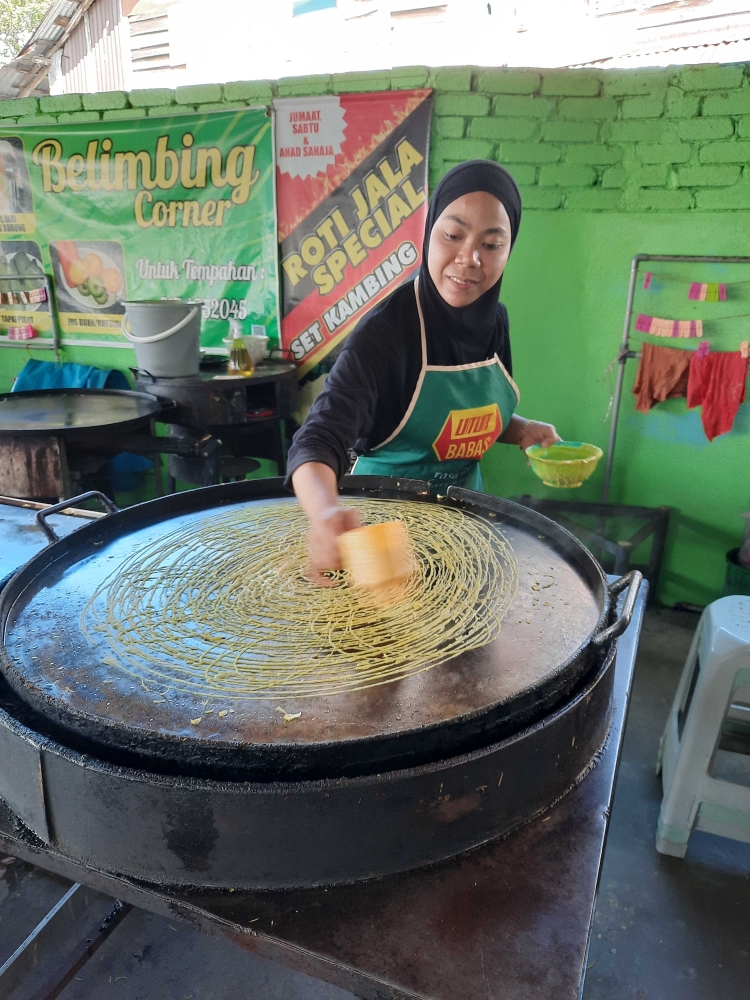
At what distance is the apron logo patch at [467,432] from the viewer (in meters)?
1.92

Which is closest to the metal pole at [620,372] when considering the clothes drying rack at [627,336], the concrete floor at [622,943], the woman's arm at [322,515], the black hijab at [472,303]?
the clothes drying rack at [627,336]

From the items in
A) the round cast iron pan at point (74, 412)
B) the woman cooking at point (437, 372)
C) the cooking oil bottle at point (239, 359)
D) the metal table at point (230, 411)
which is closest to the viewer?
the woman cooking at point (437, 372)

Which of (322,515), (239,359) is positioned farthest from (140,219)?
(322,515)

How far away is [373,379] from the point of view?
165cm

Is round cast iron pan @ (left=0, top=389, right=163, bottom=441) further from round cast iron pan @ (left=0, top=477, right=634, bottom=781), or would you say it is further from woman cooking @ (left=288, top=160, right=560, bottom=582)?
round cast iron pan @ (left=0, top=477, right=634, bottom=781)

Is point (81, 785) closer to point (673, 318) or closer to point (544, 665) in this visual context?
point (544, 665)

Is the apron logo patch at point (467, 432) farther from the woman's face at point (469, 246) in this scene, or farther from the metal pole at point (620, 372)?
the metal pole at point (620, 372)

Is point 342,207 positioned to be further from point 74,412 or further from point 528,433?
point 528,433

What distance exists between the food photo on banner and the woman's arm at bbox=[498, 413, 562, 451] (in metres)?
1.91

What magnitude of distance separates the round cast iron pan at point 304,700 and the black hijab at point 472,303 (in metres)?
0.82

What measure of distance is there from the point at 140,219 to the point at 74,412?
182 centimetres

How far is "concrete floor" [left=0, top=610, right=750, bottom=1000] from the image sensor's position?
169 cm

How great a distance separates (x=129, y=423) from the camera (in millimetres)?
3020

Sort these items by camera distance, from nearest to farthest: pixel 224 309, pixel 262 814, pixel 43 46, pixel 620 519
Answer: pixel 262 814
pixel 620 519
pixel 224 309
pixel 43 46
